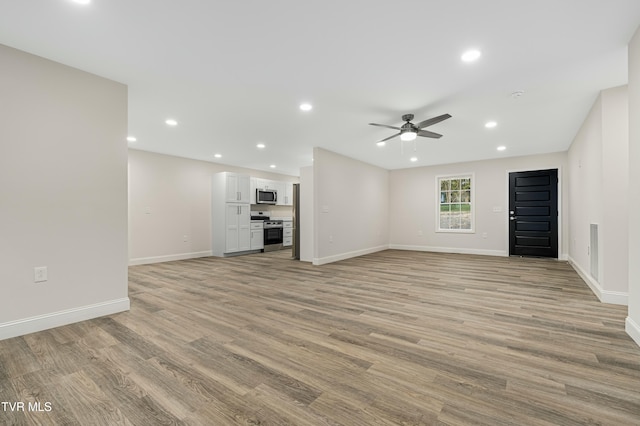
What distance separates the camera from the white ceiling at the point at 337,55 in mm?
2049

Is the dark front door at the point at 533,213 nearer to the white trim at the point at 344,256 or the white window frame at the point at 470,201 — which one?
the white window frame at the point at 470,201

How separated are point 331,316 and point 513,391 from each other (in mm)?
1623

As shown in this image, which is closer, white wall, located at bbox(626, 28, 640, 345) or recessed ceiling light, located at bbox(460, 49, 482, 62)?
white wall, located at bbox(626, 28, 640, 345)

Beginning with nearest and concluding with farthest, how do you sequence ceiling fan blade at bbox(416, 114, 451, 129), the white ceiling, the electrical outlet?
the white ceiling < the electrical outlet < ceiling fan blade at bbox(416, 114, 451, 129)

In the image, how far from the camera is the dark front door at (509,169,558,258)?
658 cm

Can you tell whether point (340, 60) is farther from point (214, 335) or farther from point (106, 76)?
point (214, 335)

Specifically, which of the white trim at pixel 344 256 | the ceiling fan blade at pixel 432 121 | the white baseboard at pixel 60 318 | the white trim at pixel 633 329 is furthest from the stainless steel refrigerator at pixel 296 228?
the white trim at pixel 633 329

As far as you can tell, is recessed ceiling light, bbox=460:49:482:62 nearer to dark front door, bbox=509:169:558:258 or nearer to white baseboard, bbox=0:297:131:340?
white baseboard, bbox=0:297:131:340

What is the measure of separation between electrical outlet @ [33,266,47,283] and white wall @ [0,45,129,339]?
0.11 ft

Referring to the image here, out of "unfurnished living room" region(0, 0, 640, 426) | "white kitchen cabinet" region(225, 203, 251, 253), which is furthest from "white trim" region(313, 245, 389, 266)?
"white kitchen cabinet" region(225, 203, 251, 253)

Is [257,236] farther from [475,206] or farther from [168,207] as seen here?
[475,206]

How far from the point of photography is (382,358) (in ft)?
6.64

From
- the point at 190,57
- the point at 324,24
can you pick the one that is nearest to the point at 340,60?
A: the point at 324,24

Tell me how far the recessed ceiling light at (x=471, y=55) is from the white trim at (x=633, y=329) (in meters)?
2.66
